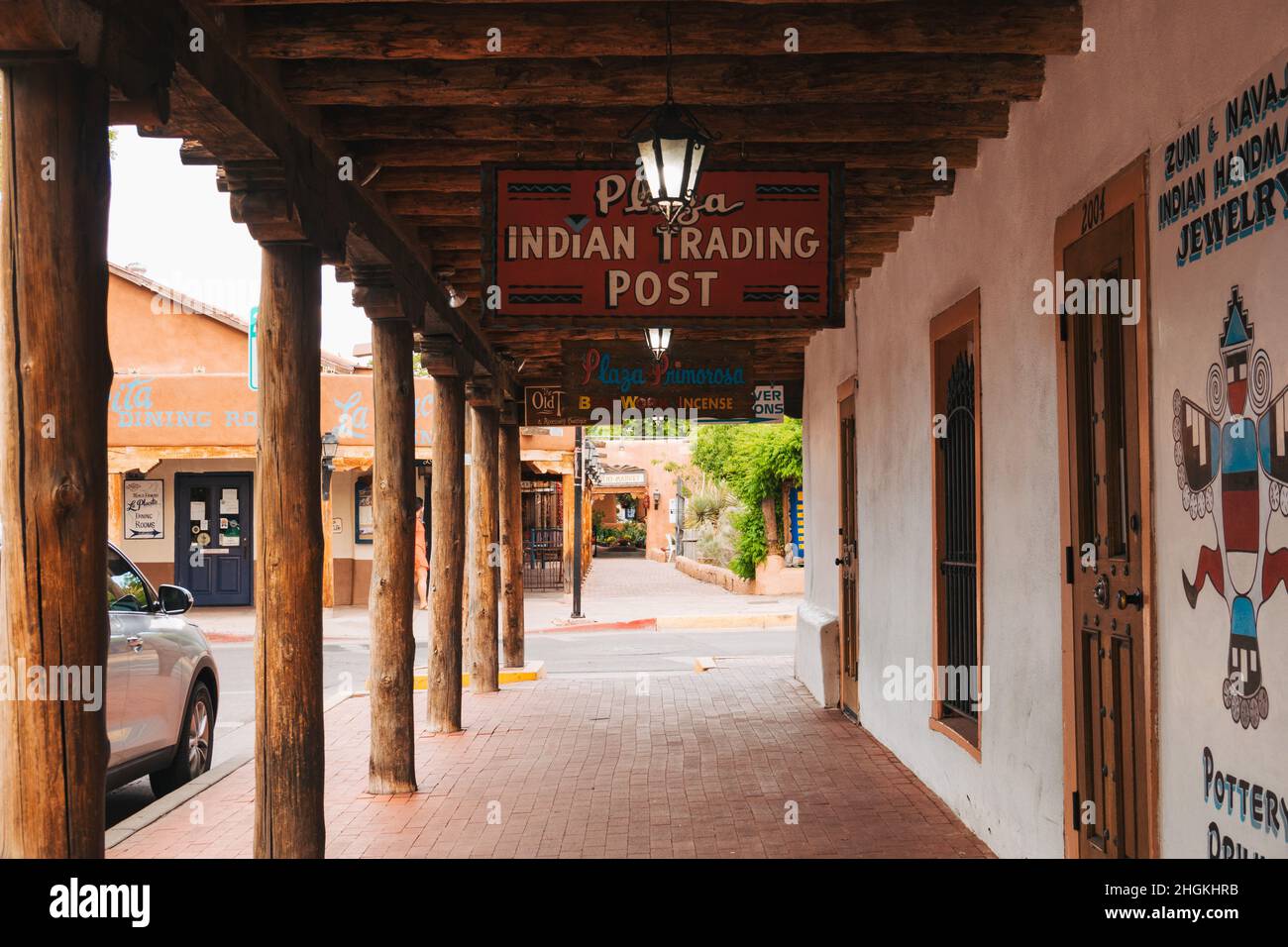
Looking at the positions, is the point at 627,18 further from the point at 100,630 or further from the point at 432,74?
the point at 100,630

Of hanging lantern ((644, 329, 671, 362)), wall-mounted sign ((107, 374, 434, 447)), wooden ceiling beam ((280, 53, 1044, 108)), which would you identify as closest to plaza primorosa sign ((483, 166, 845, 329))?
wooden ceiling beam ((280, 53, 1044, 108))

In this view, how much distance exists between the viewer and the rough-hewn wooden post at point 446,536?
30.6 feet

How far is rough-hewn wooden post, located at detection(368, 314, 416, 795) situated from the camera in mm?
7336

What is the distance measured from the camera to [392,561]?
24.2 feet

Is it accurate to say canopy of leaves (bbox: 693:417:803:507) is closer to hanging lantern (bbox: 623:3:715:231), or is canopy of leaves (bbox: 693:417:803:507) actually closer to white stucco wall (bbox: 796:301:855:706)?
white stucco wall (bbox: 796:301:855:706)

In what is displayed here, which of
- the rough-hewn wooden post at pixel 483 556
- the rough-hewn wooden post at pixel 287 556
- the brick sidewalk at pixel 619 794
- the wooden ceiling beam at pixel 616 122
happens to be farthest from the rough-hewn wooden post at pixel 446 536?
the rough-hewn wooden post at pixel 287 556

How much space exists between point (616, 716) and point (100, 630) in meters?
7.56

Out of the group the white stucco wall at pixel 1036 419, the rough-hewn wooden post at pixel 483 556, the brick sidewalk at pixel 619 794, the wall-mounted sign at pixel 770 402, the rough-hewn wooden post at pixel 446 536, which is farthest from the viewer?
the wall-mounted sign at pixel 770 402

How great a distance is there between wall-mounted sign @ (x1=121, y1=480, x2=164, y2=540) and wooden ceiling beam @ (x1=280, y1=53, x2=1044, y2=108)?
1916 centimetres

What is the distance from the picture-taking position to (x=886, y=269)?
27.6 ft

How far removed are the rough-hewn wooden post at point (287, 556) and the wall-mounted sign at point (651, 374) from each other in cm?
546

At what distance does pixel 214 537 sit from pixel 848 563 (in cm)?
1550

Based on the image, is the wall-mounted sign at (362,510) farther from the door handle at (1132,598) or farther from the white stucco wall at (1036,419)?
the door handle at (1132,598)
